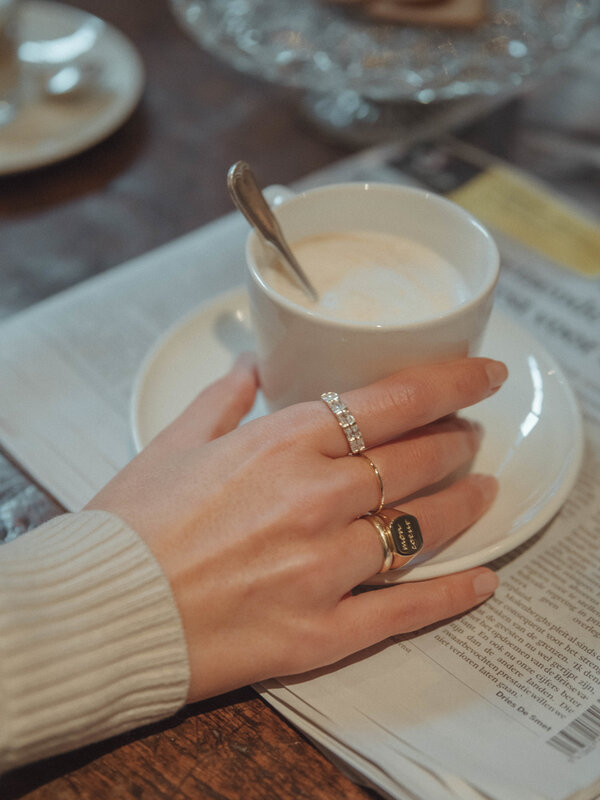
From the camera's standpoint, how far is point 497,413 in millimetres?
554

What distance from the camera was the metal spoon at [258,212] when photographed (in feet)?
1.53

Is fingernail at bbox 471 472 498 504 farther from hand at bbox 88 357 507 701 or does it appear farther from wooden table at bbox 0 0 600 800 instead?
wooden table at bbox 0 0 600 800

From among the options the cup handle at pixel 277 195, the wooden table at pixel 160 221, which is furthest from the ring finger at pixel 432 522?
the cup handle at pixel 277 195

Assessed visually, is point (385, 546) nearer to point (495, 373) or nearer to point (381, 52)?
point (495, 373)

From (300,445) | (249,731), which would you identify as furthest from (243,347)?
(249,731)

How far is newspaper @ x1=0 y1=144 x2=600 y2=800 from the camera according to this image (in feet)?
1.29

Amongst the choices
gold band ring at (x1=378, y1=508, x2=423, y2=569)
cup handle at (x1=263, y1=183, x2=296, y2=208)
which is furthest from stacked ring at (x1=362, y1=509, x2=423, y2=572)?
cup handle at (x1=263, y1=183, x2=296, y2=208)

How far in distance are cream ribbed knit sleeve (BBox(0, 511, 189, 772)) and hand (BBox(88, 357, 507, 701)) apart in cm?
1

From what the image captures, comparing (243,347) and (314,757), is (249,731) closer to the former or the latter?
(314,757)

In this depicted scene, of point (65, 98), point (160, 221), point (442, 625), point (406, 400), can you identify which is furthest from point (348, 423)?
point (65, 98)

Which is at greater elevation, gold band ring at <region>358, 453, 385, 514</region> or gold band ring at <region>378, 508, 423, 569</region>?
gold band ring at <region>358, 453, 385, 514</region>

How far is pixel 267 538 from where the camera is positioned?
15.9 inches

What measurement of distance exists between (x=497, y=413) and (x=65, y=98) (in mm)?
656

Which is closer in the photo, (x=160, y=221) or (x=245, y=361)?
(x=245, y=361)
